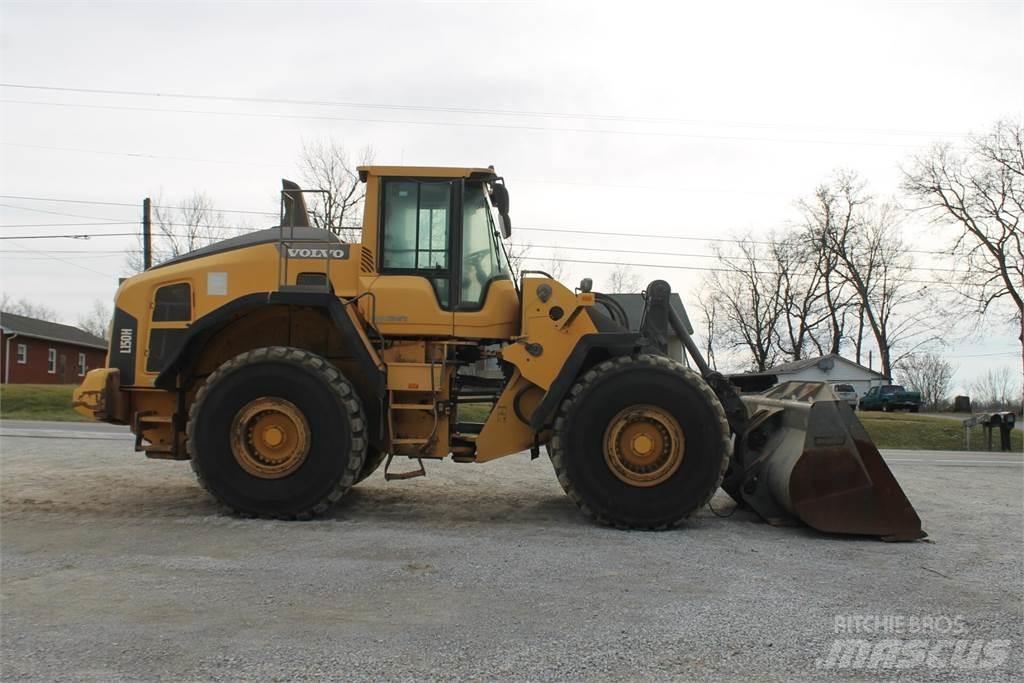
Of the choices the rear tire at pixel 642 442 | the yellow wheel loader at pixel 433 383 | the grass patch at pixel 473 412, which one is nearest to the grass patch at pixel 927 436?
the yellow wheel loader at pixel 433 383

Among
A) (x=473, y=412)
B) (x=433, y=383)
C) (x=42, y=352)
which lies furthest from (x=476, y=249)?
(x=42, y=352)

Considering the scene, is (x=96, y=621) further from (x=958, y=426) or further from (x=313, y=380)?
(x=958, y=426)

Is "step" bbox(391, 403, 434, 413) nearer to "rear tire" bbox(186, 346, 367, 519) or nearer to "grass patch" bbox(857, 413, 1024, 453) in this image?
"rear tire" bbox(186, 346, 367, 519)

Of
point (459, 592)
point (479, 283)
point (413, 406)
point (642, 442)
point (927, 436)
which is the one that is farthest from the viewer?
point (927, 436)

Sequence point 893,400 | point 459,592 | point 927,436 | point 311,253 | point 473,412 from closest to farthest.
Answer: point 459,592, point 311,253, point 473,412, point 927,436, point 893,400

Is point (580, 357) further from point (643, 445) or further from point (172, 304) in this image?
point (172, 304)

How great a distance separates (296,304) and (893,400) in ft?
155

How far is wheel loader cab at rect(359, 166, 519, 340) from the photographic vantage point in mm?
6910

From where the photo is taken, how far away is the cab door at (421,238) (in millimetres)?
6914

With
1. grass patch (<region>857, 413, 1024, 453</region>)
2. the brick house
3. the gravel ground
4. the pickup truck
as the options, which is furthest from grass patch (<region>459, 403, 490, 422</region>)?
the pickup truck

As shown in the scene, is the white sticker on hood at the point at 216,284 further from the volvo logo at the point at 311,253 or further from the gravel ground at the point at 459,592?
the gravel ground at the point at 459,592

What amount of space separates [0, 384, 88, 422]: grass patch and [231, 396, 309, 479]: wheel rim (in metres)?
19.9

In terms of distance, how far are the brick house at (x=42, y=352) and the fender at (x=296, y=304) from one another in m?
42.1

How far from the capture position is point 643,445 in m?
6.48
